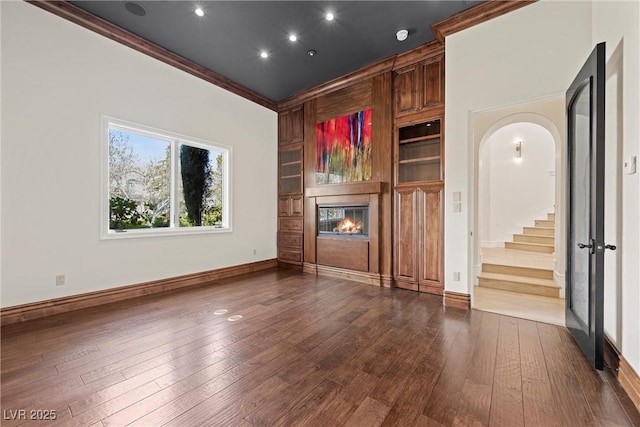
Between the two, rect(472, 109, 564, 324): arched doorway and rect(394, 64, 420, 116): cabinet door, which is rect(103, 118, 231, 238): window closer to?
rect(394, 64, 420, 116): cabinet door

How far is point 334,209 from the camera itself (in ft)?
15.6

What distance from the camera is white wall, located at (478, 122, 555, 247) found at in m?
5.88

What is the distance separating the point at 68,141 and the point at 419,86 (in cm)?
438

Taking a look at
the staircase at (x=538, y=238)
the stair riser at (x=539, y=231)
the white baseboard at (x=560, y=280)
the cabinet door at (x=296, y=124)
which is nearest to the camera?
the white baseboard at (x=560, y=280)

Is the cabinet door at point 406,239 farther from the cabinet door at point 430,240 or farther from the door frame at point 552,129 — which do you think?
the door frame at point 552,129

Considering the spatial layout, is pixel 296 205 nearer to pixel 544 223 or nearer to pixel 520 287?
pixel 520 287

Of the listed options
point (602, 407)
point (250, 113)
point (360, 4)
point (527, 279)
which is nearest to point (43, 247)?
point (250, 113)

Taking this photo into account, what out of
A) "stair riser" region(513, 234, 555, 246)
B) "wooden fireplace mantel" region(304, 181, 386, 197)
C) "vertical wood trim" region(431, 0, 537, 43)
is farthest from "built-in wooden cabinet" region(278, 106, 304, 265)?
"stair riser" region(513, 234, 555, 246)

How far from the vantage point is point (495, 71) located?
2936mm

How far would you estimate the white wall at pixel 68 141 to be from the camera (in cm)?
264

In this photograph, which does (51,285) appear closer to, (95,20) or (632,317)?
(95,20)

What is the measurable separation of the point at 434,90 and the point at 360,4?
1447mm

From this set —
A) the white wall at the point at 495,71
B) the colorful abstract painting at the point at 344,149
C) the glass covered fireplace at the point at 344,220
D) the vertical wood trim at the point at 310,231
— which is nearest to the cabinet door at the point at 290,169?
the vertical wood trim at the point at 310,231

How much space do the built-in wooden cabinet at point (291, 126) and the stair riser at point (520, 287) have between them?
394 cm
